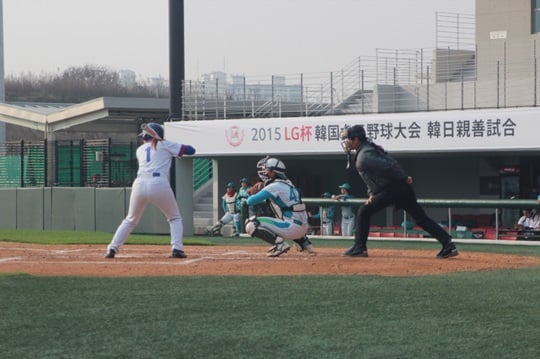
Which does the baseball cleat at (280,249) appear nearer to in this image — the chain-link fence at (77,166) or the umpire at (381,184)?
the umpire at (381,184)

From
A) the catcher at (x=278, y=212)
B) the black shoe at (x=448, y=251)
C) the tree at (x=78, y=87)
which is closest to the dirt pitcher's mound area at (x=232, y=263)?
the black shoe at (x=448, y=251)

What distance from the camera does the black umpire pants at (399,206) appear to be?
12.8 m

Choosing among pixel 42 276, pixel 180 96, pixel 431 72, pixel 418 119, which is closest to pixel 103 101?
pixel 180 96

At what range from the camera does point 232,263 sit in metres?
12.4

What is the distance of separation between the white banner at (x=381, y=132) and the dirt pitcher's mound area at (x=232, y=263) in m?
6.80

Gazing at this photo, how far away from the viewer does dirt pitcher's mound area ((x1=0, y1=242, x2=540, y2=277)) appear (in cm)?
1128

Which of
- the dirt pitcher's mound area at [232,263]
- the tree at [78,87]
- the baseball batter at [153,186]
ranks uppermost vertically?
the tree at [78,87]

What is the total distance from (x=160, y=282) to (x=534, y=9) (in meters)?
19.6

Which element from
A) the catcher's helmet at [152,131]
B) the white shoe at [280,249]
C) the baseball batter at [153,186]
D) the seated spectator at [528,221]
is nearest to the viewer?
the baseball batter at [153,186]

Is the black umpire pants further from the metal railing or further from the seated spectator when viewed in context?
the seated spectator

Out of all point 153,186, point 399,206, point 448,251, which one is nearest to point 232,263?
point 153,186

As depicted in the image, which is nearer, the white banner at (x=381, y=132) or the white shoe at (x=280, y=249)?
the white shoe at (x=280, y=249)

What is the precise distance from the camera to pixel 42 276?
34.9 feet

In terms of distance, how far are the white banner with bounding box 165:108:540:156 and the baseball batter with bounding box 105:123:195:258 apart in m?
9.60
